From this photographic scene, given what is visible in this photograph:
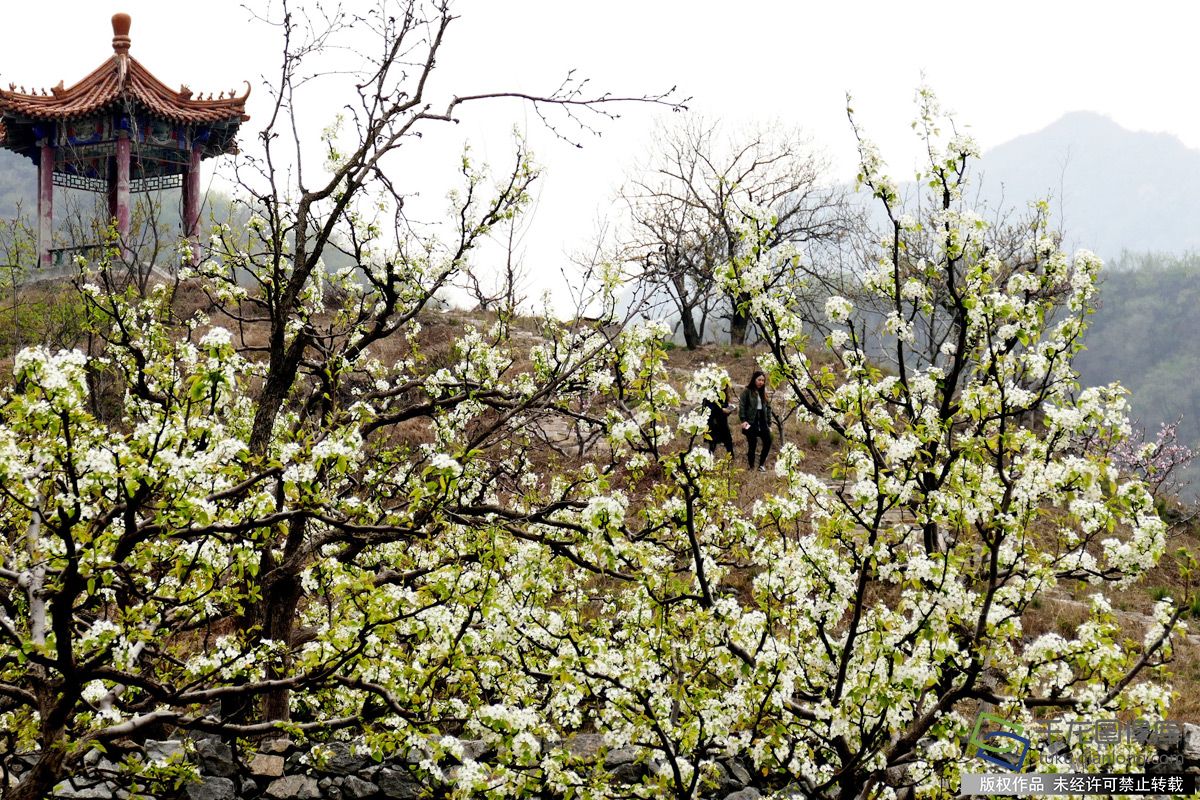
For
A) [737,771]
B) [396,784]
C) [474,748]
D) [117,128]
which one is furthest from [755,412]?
[117,128]

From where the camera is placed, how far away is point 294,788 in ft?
29.0

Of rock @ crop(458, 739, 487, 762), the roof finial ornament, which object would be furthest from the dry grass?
the roof finial ornament

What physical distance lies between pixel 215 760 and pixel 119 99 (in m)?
26.6

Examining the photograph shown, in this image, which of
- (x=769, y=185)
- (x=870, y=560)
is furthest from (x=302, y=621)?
(x=769, y=185)

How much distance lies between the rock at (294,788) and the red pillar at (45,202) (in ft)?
89.1

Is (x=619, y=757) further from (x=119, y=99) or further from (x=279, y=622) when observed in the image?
(x=119, y=99)

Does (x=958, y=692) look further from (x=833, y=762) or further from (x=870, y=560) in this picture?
(x=833, y=762)

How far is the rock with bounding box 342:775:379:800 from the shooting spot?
896 centimetres

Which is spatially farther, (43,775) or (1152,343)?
(1152,343)

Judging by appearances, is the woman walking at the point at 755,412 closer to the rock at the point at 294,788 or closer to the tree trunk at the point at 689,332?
the rock at the point at 294,788

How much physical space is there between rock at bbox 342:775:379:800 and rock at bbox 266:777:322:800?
0.25 meters

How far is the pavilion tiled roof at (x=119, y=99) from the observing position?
29734 mm

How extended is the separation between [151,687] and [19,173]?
4173 inches

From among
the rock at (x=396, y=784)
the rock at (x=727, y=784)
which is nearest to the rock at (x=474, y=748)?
the rock at (x=396, y=784)
